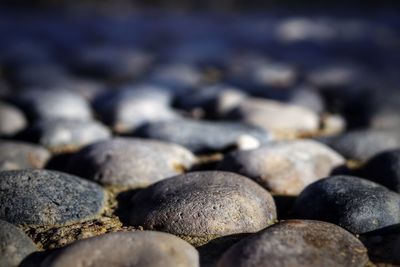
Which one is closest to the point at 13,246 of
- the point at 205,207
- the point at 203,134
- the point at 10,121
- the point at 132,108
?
the point at 205,207

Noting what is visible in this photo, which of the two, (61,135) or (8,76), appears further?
(8,76)

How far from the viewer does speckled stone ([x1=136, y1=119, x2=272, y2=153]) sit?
7.55 feet

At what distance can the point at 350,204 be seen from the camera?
5.26ft

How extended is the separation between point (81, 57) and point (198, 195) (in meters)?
3.17

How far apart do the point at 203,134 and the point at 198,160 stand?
0.16 m

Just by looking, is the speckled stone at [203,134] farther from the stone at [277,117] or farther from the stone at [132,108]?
the stone at [132,108]

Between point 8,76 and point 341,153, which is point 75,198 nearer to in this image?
point 341,153

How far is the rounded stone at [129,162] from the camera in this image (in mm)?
1947

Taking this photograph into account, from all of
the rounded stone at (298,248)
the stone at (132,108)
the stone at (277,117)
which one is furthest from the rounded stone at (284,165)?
the stone at (132,108)

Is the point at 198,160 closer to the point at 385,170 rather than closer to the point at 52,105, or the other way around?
the point at 385,170

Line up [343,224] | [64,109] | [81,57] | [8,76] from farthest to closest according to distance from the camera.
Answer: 1. [81,57]
2. [8,76]
3. [64,109]
4. [343,224]

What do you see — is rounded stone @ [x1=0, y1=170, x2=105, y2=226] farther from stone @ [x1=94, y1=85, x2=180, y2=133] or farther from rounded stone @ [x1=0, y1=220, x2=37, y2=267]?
stone @ [x1=94, y1=85, x2=180, y2=133]

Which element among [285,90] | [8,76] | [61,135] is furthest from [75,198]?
[8,76]

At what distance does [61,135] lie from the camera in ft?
7.82
